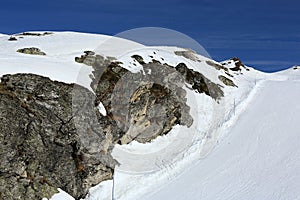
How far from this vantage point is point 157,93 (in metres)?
25.6

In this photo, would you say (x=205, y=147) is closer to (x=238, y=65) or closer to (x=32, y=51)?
(x=32, y=51)

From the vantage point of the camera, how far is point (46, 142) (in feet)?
55.6

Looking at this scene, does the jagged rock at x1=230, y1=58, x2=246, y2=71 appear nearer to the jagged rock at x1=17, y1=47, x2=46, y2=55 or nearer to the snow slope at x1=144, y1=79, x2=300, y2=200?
the snow slope at x1=144, y1=79, x2=300, y2=200

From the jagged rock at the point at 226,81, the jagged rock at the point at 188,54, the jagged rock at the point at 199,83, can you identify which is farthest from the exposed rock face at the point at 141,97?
the jagged rock at the point at 188,54

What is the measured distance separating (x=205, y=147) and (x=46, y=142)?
9951 millimetres

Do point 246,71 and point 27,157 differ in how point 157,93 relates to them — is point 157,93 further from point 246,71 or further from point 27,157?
point 246,71

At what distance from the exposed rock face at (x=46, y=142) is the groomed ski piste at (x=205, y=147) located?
0.75 metres

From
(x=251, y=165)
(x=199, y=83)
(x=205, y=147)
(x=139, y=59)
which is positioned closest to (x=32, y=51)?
(x=139, y=59)

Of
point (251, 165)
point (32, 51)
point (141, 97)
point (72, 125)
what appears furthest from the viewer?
point (32, 51)

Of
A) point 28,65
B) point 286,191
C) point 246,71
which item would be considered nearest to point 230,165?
point 286,191

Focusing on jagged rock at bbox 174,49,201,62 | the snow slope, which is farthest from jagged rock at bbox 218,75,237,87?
the snow slope

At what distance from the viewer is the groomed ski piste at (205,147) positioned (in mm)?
16109

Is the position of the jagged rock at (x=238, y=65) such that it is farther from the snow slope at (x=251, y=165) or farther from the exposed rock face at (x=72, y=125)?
the exposed rock face at (x=72, y=125)

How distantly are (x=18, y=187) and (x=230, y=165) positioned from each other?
10.8 metres
